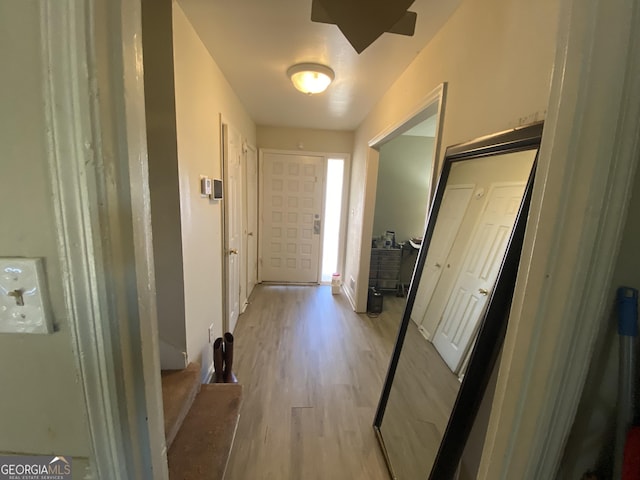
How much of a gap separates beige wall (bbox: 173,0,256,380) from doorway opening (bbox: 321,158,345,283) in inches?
92.1

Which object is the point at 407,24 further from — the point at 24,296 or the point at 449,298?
the point at 24,296

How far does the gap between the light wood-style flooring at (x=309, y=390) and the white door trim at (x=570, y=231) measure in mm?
1319

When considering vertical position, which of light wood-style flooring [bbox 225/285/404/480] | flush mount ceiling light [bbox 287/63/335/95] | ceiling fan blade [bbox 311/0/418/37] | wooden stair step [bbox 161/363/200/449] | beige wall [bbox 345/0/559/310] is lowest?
light wood-style flooring [bbox 225/285/404/480]

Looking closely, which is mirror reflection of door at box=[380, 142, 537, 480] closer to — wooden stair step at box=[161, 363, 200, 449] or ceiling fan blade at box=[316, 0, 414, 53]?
ceiling fan blade at box=[316, 0, 414, 53]

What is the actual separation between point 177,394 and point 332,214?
3823 mm

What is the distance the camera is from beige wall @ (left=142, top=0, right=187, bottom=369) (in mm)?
1311

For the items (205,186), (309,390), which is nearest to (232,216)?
(205,186)

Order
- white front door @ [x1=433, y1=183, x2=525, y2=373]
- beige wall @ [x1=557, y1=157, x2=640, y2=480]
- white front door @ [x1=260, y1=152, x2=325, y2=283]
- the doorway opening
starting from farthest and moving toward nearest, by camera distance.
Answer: the doorway opening, white front door @ [x1=260, y1=152, x2=325, y2=283], white front door @ [x1=433, y1=183, x2=525, y2=373], beige wall @ [x1=557, y1=157, x2=640, y2=480]

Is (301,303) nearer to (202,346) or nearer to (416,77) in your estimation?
(202,346)

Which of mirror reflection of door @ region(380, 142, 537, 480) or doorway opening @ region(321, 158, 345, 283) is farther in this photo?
doorway opening @ region(321, 158, 345, 283)

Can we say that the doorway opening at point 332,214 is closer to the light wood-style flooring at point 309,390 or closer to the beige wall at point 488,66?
the light wood-style flooring at point 309,390

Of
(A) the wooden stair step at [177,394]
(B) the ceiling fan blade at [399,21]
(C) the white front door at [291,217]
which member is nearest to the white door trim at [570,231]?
(B) the ceiling fan blade at [399,21]

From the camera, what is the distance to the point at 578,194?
17.3 inches

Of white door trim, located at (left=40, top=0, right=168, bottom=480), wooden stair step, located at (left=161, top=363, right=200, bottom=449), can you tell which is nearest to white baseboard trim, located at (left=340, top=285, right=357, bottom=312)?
wooden stair step, located at (left=161, top=363, right=200, bottom=449)
